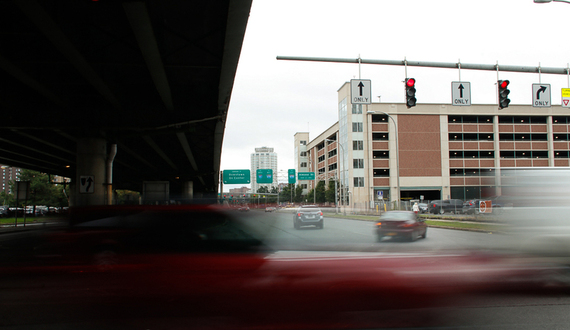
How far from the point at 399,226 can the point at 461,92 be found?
5.58m

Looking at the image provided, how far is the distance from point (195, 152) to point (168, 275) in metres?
31.9

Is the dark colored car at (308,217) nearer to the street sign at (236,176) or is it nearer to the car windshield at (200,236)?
the car windshield at (200,236)

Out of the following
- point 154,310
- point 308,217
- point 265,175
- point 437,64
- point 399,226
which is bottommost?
point 308,217

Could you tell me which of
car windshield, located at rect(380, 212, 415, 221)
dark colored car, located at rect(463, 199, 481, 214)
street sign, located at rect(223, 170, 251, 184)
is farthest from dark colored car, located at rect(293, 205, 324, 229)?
street sign, located at rect(223, 170, 251, 184)

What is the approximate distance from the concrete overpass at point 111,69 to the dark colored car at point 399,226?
7.51m

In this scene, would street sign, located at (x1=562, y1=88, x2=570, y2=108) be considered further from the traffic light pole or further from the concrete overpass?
the concrete overpass

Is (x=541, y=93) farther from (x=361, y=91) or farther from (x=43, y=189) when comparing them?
(x=43, y=189)

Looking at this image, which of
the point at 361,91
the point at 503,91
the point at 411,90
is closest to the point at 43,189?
the point at 361,91

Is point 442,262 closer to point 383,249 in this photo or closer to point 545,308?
point 383,249

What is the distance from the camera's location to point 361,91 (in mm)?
14297

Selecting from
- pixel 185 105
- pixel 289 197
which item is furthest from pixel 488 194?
pixel 289 197

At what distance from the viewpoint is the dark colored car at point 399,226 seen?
43.7 feet

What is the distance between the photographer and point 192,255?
5051 millimetres

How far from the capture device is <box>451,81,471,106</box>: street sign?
14.6m
